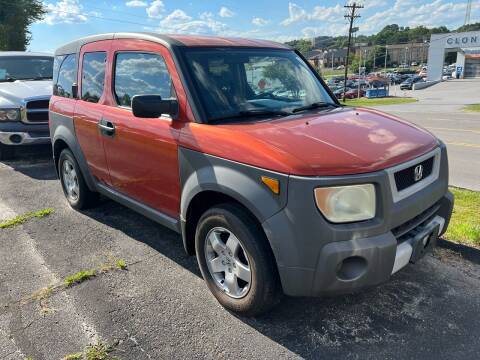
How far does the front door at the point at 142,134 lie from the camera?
3.30 m

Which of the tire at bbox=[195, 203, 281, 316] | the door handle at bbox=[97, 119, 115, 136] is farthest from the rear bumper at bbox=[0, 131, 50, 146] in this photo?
the tire at bbox=[195, 203, 281, 316]

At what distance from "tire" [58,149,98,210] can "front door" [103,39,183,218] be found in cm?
96

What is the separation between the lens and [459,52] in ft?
236

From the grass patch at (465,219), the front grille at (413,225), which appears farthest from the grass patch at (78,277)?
the grass patch at (465,219)

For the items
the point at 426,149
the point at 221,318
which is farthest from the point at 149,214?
the point at 426,149

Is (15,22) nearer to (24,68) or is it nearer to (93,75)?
(24,68)

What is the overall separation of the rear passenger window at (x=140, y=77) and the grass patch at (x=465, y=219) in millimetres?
2890

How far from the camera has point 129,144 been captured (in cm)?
370

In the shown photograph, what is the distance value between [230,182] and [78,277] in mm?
1726

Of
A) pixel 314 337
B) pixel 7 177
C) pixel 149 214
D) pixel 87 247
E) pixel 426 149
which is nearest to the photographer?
pixel 314 337

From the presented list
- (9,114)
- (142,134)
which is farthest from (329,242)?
(9,114)

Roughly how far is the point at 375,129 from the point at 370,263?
1.05m

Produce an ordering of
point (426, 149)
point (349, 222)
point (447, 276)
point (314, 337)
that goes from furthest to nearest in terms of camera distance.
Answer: point (447, 276) < point (426, 149) < point (314, 337) < point (349, 222)

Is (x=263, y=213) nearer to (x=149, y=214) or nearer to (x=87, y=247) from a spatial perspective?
(x=149, y=214)
